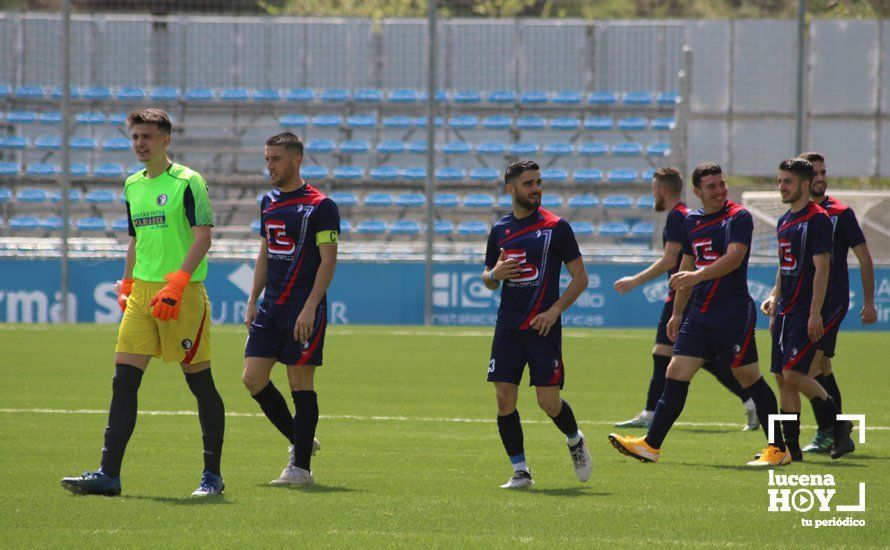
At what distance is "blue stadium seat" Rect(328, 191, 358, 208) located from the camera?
27234 millimetres

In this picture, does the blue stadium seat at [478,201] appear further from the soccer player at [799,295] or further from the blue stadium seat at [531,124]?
the soccer player at [799,295]

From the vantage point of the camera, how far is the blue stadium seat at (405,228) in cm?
2691

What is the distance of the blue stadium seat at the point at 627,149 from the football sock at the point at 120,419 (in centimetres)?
2270

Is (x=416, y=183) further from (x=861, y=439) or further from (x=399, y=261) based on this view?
(x=861, y=439)

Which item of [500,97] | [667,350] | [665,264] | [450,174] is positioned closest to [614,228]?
[450,174]

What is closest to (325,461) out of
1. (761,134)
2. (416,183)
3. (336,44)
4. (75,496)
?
(75,496)

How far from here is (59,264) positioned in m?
21.4

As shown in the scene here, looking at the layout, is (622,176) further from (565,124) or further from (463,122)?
(463,122)

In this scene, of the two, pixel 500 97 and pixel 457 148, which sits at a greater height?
pixel 500 97

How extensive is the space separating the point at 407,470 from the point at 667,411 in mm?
1691

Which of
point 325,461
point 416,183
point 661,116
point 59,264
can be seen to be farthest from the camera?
point 661,116

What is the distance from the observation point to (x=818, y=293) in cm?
823

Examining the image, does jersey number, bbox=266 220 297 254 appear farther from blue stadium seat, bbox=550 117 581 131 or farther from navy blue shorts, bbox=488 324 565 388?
blue stadium seat, bbox=550 117 581 131

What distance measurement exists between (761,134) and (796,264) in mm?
28484
